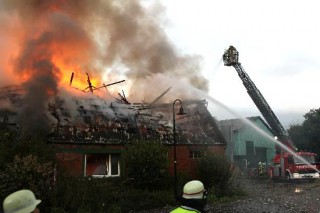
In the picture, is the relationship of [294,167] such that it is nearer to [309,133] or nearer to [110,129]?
[110,129]

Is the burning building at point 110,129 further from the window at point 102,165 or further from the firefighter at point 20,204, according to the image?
the firefighter at point 20,204

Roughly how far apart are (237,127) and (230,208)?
2448cm

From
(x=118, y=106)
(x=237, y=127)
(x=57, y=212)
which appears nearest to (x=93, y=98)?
(x=118, y=106)

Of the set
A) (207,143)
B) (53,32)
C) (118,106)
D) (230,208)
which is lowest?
(230,208)

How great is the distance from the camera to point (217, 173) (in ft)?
61.2

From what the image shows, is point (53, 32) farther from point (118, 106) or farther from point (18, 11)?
point (118, 106)

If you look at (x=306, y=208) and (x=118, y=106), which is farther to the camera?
(x=118, y=106)

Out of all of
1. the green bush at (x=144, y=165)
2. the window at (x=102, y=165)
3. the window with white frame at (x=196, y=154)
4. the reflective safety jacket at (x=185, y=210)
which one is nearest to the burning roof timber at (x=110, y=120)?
the window with white frame at (x=196, y=154)

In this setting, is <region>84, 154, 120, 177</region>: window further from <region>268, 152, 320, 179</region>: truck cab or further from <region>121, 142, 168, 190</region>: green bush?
<region>268, 152, 320, 179</region>: truck cab

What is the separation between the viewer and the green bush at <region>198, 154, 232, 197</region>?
18547 millimetres

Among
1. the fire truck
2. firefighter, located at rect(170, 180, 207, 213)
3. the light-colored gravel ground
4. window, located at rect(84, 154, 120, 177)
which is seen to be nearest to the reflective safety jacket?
firefighter, located at rect(170, 180, 207, 213)

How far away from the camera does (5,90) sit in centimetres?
1931

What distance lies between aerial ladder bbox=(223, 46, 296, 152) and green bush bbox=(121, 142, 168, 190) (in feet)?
35.4

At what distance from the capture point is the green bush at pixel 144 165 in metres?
16.9
